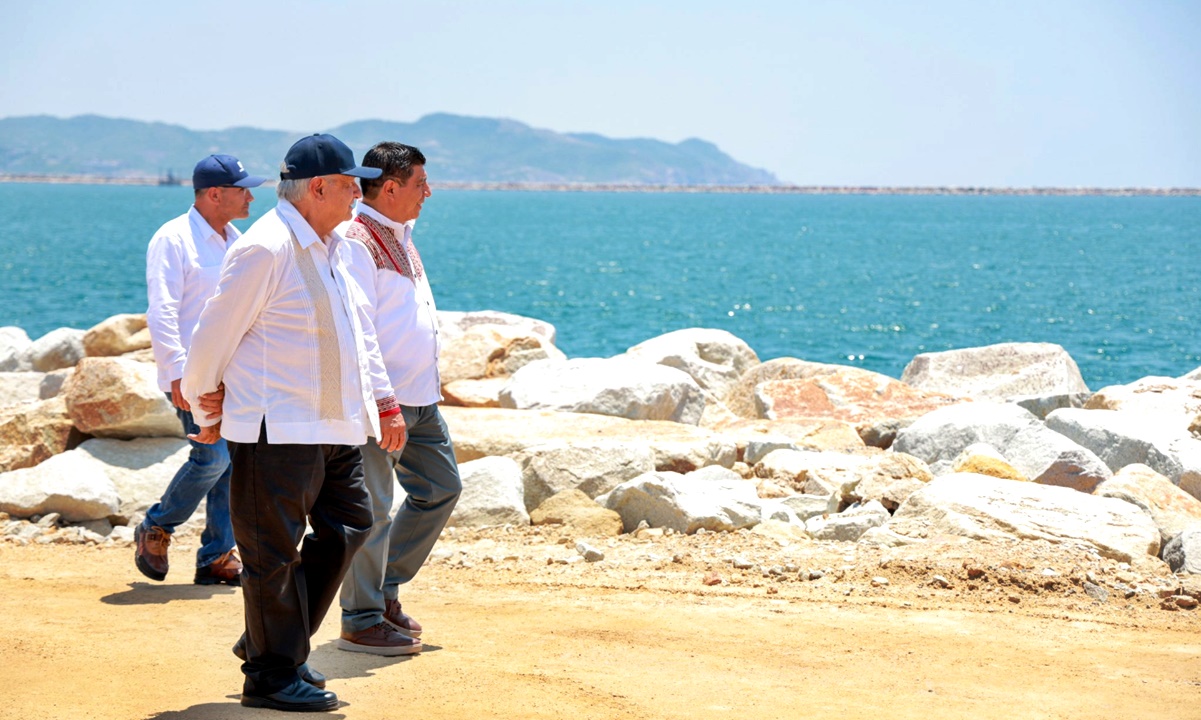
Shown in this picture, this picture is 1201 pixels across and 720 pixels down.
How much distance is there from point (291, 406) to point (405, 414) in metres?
0.94

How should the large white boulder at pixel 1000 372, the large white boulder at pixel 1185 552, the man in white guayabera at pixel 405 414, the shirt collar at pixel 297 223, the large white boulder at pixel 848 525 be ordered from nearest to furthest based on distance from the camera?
the shirt collar at pixel 297 223
the man in white guayabera at pixel 405 414
the large white boulder at pixel 1185 552
the large white boulder at pixel 848 525
the large white boulder at pixel 1000 372

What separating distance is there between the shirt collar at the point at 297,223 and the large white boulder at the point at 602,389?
5719 millimetres

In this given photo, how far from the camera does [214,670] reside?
469 cm

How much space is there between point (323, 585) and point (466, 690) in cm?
71

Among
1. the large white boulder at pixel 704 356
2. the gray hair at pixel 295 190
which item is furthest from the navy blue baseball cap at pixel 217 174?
the large white boulder at pixel 704 356

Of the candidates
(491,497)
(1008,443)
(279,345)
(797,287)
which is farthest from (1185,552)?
(797,287)

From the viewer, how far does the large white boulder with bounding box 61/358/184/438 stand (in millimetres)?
7652

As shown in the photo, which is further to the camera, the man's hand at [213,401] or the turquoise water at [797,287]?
the turquoise water at [797,287]

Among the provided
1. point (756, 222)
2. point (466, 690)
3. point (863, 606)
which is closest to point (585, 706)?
point (466, 690)

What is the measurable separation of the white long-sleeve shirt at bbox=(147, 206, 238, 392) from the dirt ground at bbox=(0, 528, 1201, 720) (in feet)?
3.76

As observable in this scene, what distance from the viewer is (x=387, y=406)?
445 centimetres

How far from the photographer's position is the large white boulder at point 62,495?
7262 millimetres

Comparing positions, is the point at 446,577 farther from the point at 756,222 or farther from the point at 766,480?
the point at 756,222

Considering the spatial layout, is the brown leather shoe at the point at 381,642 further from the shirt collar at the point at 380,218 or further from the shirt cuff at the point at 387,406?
the shirt collar at the point at 380,218
